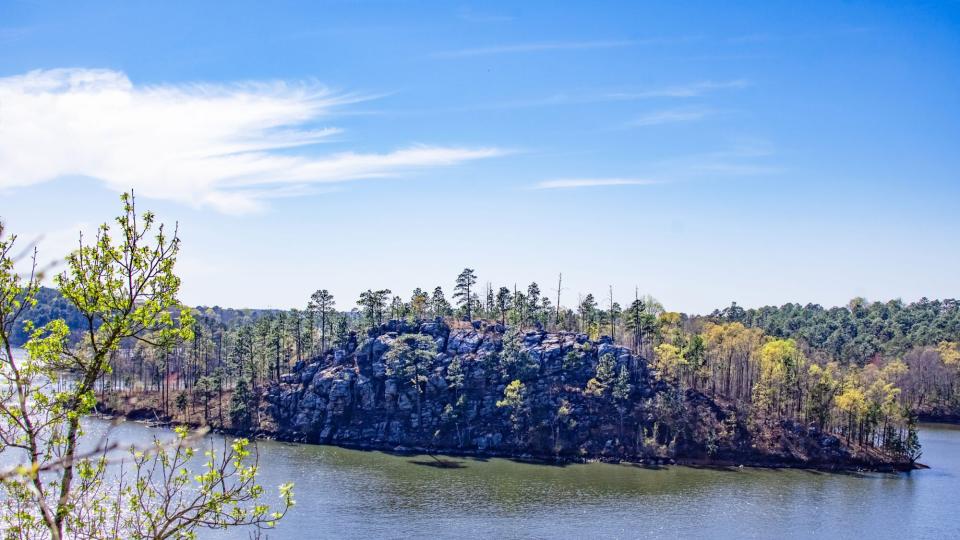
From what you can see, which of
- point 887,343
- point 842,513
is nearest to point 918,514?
point 842,513

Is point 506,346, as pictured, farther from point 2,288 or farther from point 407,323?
point 2,288

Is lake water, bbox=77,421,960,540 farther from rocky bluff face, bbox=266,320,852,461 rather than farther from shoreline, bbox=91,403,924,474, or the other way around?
rocky bluff face, bbox=266,320,852,461

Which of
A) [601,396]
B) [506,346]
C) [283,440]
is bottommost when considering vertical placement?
[283,440]

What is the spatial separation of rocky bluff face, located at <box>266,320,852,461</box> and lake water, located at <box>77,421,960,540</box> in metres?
5.73

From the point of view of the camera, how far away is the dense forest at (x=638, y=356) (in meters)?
104

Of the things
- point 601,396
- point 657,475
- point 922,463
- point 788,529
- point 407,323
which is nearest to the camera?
point 788,529

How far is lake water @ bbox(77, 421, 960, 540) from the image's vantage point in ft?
205

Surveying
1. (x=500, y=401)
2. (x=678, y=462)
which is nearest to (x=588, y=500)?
(x=678, y=462)

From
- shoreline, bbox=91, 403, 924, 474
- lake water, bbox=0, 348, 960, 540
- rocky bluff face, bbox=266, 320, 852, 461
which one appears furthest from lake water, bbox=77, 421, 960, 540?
rocky bluff face, bbox=266, 320, 852, 461

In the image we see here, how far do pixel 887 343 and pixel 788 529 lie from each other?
134 metres

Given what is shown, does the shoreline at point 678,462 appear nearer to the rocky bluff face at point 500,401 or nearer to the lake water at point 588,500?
the rocky bluff face at point 500,401

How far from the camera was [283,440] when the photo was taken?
10400cm

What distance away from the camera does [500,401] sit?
102 metres

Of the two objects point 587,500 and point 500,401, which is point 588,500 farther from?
point 500,401
